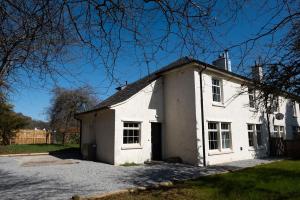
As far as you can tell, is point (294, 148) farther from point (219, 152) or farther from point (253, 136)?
point (219, 152)

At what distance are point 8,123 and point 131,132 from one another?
20826mm

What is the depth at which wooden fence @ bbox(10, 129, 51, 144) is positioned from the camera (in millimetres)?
32531

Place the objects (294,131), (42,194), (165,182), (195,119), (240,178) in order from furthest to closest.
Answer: (294,131), (195,119), (240,178), (165,182), (42,194)

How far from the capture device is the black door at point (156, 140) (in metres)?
14.9

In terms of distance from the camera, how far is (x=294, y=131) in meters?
23.7

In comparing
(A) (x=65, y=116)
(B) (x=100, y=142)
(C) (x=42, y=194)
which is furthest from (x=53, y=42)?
(A) (x=65, y=116)

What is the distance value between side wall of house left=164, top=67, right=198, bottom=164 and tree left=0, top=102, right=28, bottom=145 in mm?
20860

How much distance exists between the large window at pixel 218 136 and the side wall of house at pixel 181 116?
149 cm

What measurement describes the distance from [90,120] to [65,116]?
1639 centimetres

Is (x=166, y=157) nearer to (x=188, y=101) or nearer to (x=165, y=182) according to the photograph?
(x=188, y=101)

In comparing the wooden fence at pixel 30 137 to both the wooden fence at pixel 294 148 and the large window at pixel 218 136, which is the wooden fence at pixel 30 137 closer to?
the large window at pixel 218 136

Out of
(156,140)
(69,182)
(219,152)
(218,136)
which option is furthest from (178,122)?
(69,182)

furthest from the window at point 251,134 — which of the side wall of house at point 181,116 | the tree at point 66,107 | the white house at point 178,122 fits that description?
the tree at point 66,107

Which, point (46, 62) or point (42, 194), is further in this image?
point (42, 194)
